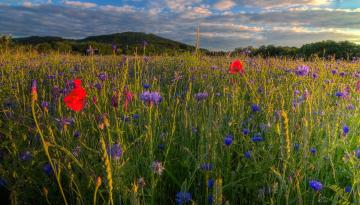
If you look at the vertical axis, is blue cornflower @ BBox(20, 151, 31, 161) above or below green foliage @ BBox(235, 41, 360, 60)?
below

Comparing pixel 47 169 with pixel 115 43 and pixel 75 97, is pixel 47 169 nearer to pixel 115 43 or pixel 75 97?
pixel 75 97

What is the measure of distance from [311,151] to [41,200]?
1.57m

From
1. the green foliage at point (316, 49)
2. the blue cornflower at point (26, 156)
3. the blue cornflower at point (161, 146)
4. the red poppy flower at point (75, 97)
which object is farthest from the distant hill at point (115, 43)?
the green foliage at point (316, 49)

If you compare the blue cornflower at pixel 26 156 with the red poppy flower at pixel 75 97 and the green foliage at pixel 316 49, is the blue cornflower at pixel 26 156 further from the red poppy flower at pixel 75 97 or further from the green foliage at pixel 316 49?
the green foliage at pixel 316 49

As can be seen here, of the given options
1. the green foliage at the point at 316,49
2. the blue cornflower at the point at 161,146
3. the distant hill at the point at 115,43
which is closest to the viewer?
the blue cornflower at the point at 161,146

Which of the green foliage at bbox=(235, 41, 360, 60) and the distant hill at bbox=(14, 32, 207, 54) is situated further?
the green foliage at bbox=(235, 41, 360, 60)

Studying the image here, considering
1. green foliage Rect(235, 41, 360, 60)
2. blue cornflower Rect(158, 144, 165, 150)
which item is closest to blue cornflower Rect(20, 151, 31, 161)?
blue cornflower Rect(158, 144, 165, 150)

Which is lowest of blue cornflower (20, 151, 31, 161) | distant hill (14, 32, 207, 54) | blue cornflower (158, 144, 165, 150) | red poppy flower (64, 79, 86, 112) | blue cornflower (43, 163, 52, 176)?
blue cornflower (43, 163, 52, 176)

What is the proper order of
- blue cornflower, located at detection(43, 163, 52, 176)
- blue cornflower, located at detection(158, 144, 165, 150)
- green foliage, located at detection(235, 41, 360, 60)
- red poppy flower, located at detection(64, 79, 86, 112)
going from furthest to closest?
green foliage, located at detection(235, 41, 360, 60) → blue cornflower, located at detection(158, 144, 165, 150) → blue cornflower, located at detection(43, 163, 52, 176) → red poppy flower, located at detection(64, 79, 86, 112)

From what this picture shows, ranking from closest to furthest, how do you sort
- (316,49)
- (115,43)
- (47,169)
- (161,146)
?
1. (47,169)
2. (161,146)
3. (115,43)
4. (316,49)

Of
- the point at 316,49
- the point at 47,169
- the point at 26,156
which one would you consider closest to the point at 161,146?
the point at 47,169

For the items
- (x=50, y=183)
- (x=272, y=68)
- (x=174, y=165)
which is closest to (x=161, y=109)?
(x=174, y=165)

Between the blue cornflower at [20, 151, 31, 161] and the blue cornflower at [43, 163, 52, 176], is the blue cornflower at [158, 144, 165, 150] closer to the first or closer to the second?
the blue cornflower at [43, 163, 52, 176]

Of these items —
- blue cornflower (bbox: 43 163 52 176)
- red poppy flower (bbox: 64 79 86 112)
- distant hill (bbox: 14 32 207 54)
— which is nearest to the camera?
red poppy flower (bbox: 64 79 86 112)
